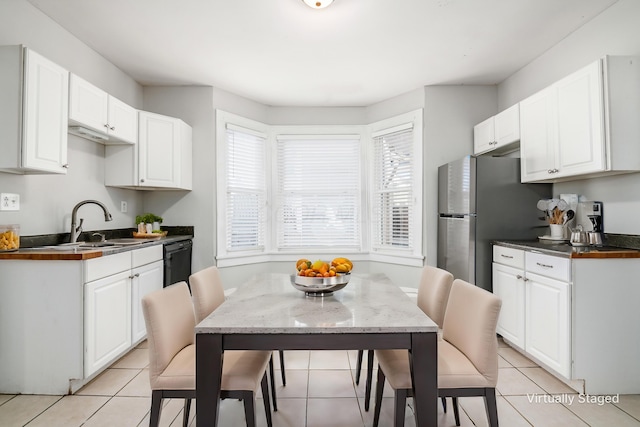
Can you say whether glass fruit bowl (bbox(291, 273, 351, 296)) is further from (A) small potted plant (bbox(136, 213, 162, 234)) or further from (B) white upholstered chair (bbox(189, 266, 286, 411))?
(A) small potted plant (bbox(136, 213, 162, 234))

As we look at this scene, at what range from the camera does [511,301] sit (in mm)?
2752

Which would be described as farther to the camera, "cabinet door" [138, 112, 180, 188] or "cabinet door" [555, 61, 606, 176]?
"cabinet door" [138, 112, 180, 188]

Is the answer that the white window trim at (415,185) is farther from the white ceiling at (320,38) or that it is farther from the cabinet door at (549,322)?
the cabinet door at (549,322)

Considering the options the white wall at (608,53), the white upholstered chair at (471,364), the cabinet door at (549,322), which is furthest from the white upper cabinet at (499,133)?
the white upholstered chair at (471,364)

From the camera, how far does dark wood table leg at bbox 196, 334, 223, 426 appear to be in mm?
1250

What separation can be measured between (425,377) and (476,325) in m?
0.39

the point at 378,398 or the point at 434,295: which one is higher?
the point at 434,295

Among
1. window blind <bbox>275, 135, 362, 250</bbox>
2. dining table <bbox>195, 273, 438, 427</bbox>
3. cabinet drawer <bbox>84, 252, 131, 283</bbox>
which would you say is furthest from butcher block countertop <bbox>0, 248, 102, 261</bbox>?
window blind <bbox>275, 135, 362, 250</bbox>

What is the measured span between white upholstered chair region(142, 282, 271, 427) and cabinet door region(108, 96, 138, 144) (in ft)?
6.83

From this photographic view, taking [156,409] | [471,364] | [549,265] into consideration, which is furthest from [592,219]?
[156,409]

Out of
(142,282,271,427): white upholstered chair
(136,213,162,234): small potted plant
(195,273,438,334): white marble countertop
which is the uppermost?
(136,213,162,234): small potted plant

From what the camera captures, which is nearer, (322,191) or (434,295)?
(434,295)

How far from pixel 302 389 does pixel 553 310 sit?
1803 millimetres

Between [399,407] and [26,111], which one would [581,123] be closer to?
[399,407]
